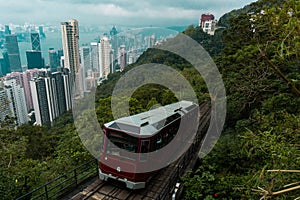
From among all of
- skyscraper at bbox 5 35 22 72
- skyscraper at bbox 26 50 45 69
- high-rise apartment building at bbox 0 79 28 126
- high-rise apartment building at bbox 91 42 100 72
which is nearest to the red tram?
high-rise apartment building at bbox 0 79 28 126

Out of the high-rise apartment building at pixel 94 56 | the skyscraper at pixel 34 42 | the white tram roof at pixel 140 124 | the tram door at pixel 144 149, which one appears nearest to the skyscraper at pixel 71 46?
the high-rise apartment building at pixel 94 56

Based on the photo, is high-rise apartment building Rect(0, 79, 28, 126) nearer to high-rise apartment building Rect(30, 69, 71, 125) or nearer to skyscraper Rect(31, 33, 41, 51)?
high-rise apartment building Rect(30, 69, 71, 125)

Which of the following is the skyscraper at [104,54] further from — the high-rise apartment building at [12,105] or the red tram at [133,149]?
the red tram at [133,149]

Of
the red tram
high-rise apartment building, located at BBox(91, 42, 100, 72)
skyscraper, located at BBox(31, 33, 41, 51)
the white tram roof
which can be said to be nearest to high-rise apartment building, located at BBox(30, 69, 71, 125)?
high-rise apartment building, located at BBox(91, 42, 100, 72)

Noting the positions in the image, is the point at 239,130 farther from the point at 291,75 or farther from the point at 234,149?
the point at 291,75

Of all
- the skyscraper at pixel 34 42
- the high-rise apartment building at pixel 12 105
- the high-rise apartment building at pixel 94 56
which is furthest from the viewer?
the skyscraper at pixel 34 42

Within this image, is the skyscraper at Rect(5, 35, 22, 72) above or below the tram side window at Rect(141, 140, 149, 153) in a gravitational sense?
below

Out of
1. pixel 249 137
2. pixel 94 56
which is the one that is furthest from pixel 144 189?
pixel 94 56

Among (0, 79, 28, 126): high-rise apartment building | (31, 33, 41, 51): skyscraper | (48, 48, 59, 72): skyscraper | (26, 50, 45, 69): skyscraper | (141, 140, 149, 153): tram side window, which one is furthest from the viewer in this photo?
(31, 33, 41, 51): skyscraper

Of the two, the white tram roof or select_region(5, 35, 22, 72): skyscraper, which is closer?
the white tram roof

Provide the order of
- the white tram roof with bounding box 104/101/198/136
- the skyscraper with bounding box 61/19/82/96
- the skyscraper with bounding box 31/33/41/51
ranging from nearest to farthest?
the white tram roof with bounding box 104/101/198/136
the skyscraper with bounding box 61/19/82/96
the skyscraper with bounding box 31/33/41/51
